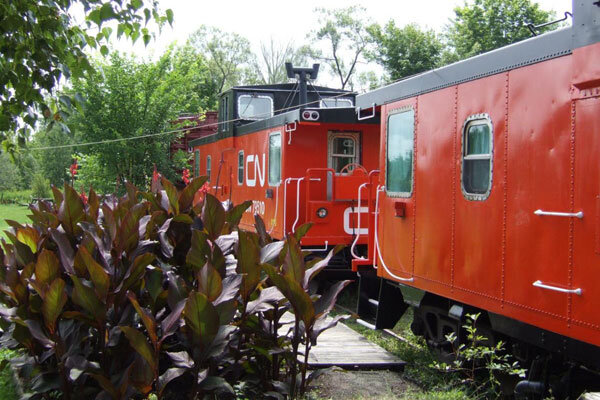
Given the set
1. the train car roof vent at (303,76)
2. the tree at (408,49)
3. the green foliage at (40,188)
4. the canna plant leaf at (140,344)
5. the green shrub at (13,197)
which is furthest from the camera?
the green shrub at (13,197)

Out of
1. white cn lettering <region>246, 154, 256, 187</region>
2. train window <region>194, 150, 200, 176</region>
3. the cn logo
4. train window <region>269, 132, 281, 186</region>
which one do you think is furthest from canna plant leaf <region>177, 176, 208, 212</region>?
train window <region>194, 150, 200, 176</region>

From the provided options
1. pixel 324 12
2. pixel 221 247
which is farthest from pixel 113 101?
pixel 324 12

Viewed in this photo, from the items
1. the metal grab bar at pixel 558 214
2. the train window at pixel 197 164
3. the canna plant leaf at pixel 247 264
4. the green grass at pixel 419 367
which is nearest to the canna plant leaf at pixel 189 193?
the canna plant leaf at pixel 247 264

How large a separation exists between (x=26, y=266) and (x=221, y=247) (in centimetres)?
130

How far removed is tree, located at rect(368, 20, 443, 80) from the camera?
38.2 m

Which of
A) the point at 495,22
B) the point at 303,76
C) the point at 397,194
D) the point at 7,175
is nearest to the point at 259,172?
the point at 303,76

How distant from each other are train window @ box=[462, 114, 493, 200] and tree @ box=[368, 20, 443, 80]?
33406 mm

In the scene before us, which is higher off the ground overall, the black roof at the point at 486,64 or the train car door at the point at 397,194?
the black roof at the point at 486,64

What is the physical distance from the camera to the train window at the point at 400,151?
6.69m

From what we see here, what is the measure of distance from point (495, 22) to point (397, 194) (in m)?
29.4

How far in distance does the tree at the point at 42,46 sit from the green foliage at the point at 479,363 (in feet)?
12.0

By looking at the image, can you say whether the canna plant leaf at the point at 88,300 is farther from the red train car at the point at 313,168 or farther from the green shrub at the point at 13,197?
the green shrub at the point at 13,197

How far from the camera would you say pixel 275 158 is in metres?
11.2

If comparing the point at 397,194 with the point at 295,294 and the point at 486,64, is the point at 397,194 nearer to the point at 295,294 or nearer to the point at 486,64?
the point at 486,64
